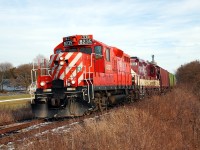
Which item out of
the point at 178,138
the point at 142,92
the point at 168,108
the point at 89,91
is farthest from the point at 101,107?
the point at 142,92

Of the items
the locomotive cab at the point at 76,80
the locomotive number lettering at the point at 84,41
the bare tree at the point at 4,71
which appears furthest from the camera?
the bare tree at the point at 4,71

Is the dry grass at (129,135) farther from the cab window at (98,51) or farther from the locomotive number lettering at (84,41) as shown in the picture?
the locomotive number lettering at (84,41)

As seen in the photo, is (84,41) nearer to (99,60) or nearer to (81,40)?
(81,40)

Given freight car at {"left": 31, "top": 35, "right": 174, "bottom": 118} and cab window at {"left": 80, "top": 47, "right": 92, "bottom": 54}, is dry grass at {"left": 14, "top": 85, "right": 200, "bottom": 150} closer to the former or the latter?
freight car at {"left": 31, "top": 35, "right": 174, "bottom": 118}

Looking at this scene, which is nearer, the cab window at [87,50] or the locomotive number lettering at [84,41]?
the locomotive number lettering at [84,41]

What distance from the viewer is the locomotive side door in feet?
47.5

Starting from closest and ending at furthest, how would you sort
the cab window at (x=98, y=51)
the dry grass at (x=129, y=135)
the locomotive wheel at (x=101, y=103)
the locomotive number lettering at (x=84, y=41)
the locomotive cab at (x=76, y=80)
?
the dry grass at (x=129, y=135) < the locomotive cab at (x=76, y=80) < the locomotive wheel at (x=101, y=103) < the locomotive number lettering at (x=84, y=41) < the cab window at (x=98, y=51)

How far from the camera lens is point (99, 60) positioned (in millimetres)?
14578

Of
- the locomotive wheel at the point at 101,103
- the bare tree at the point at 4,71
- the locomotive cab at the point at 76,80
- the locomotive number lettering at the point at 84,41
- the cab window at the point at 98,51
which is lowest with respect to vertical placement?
the locomotive wheel at the point at 101,103

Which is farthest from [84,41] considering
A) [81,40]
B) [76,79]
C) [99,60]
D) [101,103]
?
[101,103]

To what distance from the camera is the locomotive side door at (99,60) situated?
47.5 feet

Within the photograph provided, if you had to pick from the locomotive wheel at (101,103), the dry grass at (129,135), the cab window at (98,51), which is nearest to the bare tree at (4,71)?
the locomotive wheel at (101,103)

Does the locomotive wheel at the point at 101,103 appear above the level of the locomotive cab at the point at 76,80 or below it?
below

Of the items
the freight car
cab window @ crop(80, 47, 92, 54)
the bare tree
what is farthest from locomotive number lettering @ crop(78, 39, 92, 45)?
the bare tree
